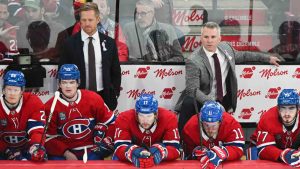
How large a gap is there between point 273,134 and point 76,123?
1676 millimetres

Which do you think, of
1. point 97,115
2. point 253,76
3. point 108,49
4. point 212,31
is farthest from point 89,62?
point 253,76

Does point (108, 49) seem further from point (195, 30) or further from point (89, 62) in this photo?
point (195, 30)

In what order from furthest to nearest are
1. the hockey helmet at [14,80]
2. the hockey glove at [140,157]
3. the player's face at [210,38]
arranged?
the player's face at [210,38] → the hockey helmet at [14,80] → the hockey glove at [140,157]

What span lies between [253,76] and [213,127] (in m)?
2.06

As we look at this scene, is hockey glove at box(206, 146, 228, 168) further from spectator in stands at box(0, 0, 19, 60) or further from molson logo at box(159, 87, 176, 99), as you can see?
spectator in stands at box(0, 0, 19, 60)

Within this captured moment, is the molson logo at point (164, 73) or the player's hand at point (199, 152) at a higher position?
the molson logo at point (164, 73)

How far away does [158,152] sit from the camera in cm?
558

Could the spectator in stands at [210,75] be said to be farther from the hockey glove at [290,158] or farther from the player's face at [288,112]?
the hockey glove at [290,158]

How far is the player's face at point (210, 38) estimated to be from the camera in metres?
7.04

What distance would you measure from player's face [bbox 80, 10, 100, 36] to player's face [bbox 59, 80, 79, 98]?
0.77 metres

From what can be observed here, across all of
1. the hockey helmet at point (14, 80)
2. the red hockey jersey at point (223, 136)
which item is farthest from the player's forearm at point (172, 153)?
the hockey helmet at point (14, 80)

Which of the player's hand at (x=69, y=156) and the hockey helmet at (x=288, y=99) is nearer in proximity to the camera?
the hockey helmet at (x=288, y=99)

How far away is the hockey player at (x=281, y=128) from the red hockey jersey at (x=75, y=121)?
1.31m

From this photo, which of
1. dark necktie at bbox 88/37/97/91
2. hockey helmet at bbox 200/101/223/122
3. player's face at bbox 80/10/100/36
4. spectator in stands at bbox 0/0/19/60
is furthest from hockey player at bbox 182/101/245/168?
spectator in stands at bbox 0/0/19/60
